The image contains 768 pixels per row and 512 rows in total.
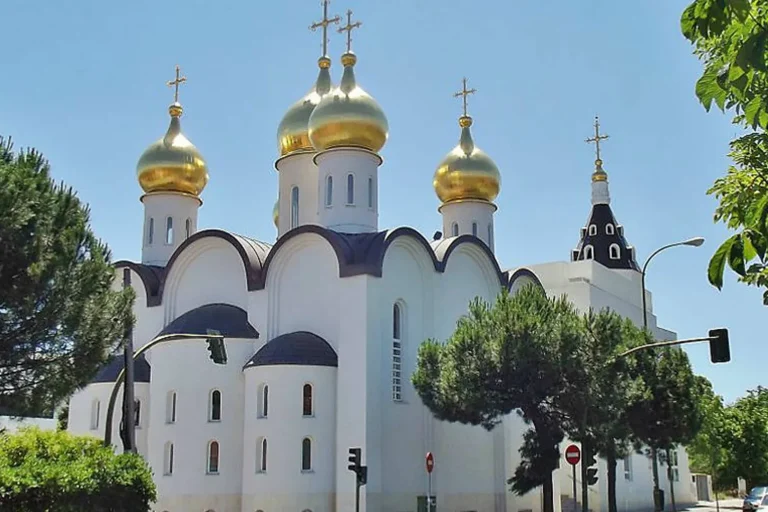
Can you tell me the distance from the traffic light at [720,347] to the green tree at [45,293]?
11.9m

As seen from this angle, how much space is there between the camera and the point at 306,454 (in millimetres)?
27047

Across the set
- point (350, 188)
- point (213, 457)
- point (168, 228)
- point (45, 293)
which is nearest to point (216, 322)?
point (213, 457)

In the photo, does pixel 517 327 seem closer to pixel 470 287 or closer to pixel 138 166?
pixel 470 287

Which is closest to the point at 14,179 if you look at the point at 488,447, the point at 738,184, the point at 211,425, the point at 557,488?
the point at 738,184

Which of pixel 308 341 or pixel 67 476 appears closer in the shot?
pixel 67 476

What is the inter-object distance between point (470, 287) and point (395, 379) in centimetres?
608

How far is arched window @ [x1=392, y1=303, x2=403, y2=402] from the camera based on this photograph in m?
28.8

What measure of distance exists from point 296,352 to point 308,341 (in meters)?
0.75

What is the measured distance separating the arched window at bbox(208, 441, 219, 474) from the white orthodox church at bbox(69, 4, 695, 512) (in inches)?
2.1

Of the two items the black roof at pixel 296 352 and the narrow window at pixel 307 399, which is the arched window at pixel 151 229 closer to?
the black roof at pixel 296 352

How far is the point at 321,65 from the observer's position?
119 ft

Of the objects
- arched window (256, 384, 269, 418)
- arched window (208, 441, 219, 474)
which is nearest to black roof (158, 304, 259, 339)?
arched window (256, 384, 269, 418)

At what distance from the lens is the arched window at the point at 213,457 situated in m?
28.2

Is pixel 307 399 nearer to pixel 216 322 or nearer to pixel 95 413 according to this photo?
pixel 216 322
